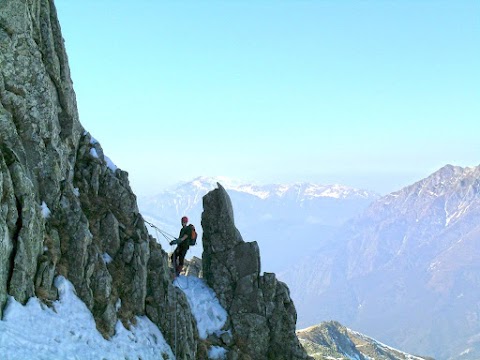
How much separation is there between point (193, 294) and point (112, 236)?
10.8 meters

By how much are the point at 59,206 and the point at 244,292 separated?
59.9 feet

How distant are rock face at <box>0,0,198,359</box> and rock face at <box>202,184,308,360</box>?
17.5ft

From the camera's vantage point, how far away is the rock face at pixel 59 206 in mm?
28516

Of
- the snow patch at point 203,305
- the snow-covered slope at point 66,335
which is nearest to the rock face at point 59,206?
the snow-covered slope at point 66,335

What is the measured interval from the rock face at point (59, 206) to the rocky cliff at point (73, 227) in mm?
65

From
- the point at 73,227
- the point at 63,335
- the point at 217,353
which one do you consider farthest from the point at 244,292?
the point at 63,335

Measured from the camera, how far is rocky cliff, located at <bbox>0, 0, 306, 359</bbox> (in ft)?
94.5

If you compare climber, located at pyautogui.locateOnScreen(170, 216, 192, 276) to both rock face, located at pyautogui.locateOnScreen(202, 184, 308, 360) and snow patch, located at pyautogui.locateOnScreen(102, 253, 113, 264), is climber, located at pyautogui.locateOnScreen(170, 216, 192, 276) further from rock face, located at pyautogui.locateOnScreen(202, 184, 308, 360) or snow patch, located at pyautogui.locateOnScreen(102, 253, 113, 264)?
snow patch, located at pyautogui.locateOnScreen(102, 253, 113, 264)

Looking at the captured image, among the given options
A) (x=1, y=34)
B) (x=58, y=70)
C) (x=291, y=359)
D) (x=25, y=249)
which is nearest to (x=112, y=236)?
(x=25, y=249)

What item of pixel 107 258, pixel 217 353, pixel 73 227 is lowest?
pixel 217 353

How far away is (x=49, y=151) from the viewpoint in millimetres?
34219

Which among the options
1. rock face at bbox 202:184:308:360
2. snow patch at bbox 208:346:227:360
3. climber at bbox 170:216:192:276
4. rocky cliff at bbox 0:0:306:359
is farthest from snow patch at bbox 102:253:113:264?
rock face at bbox 202:184:308:360

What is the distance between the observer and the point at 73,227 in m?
33.2

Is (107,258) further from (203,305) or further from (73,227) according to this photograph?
(203,305)
